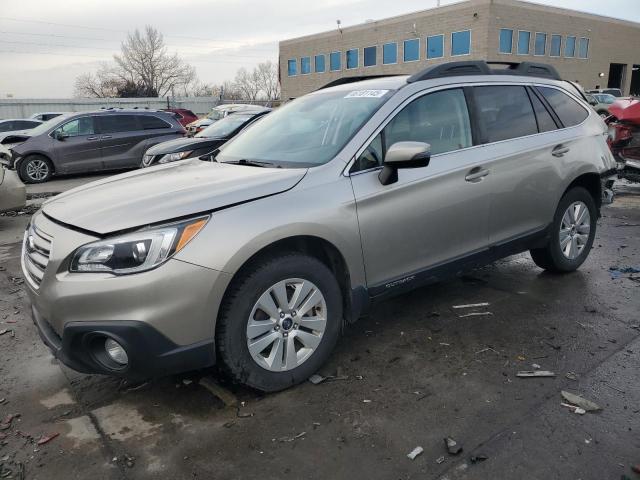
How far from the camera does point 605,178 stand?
5.09 m

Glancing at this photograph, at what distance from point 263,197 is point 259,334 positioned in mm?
765

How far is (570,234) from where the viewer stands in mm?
4969

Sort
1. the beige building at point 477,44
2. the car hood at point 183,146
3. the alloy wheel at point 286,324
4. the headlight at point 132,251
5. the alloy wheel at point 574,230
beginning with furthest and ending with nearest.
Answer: the beige building at point 477,44 → the car hood at point 183,146 → the alloy wheel at point 574,230 → the alloy wheel at point 286,324 → the headlight at point 132,251

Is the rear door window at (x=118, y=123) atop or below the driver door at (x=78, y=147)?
atop

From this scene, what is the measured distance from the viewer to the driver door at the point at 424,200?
3.39 m

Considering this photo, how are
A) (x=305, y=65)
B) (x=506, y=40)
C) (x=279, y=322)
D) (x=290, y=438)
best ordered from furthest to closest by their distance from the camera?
(x=305, y=65), (x=506, y=40), (x=279, y=322), (x=290, y=438)

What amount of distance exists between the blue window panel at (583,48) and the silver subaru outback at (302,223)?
51.1 metres

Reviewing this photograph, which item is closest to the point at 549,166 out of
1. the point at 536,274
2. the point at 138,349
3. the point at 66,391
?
the point at 536,274

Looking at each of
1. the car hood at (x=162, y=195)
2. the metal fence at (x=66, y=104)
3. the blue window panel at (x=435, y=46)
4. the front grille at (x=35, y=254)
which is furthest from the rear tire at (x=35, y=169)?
the blue window panel at (x=435, y=46)

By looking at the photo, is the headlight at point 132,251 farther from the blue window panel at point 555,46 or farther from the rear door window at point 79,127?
the blue window panel at point 555,46

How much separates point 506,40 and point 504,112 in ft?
140

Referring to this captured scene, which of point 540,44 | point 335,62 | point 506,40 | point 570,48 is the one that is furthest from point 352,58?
point 570,48

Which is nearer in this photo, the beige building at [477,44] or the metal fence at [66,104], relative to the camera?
the metal fence at [66,104]

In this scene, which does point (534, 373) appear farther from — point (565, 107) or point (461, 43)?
point (461, 43)
